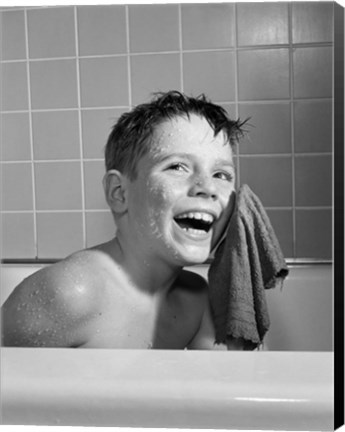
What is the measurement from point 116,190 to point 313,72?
0.41 meters

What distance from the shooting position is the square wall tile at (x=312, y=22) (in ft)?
3.65

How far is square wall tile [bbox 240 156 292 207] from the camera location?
1.21 meters

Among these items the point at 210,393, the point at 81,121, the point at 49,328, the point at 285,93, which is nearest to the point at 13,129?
the point at 81,121

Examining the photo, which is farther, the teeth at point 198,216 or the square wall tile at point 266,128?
the square wall tile at point 266,128

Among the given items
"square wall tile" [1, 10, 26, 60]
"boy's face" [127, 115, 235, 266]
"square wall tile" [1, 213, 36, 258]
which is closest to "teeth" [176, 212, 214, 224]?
"boy's face" [127, 115, 235, 266]

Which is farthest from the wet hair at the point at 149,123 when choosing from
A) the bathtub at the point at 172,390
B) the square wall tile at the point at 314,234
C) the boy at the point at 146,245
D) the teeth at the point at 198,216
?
the bathtub at the point at 172,390

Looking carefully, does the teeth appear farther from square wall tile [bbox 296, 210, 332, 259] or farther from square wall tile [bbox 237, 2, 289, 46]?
square wall tile [bbox 237, 2, 289, 46]

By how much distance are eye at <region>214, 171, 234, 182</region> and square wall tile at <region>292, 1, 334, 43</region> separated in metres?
0.28

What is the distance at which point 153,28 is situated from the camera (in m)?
1.17

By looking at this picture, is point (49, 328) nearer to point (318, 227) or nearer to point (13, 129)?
point (13, 129)

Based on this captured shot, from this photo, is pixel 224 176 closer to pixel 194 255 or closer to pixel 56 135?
pixel 194 255

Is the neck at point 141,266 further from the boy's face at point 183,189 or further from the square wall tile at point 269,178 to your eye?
the square wall tile at point 269,178

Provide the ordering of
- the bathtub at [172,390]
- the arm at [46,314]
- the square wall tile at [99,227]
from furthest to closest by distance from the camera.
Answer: the square wall tile at [99,227], the arm at [46,314], the bathtub at [172,390]

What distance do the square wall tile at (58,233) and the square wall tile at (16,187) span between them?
42 mm
